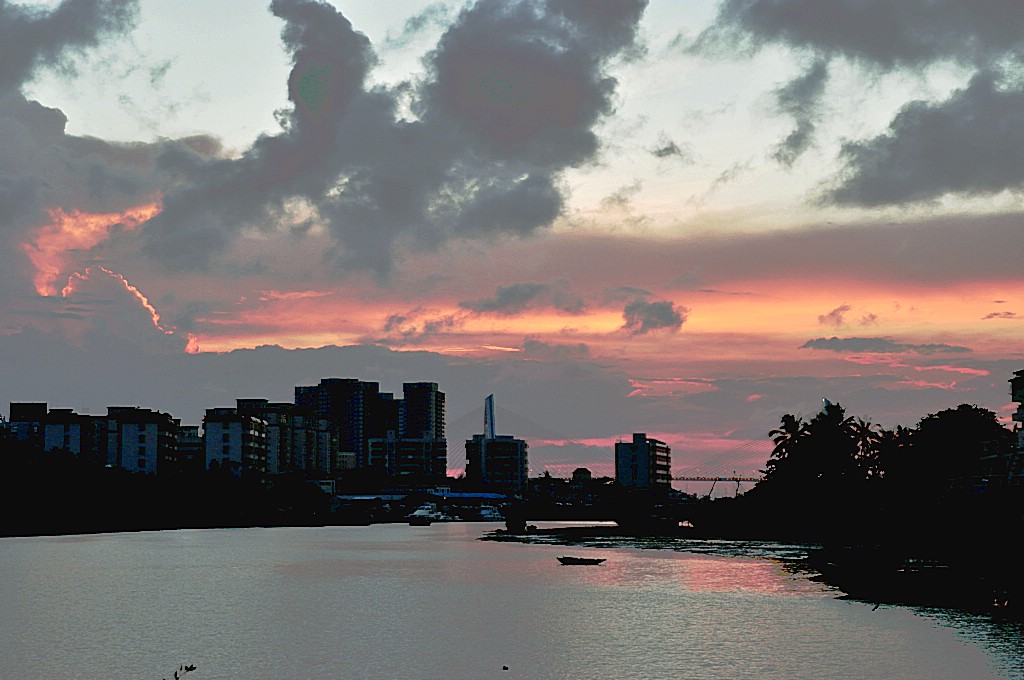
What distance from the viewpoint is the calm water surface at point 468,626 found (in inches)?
2234

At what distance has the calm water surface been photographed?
186 feet

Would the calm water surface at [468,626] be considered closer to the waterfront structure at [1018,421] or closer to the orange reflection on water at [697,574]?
the orange reflection on water at [697,574]

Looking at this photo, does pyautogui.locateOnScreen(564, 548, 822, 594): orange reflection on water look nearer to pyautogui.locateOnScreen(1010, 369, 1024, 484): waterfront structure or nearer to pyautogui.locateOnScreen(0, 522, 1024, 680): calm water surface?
pyautogui.locateOnScreen(0, 522, 1024, 680): calm water surface

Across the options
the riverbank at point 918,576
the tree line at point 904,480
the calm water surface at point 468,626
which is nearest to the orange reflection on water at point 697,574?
the calm water surface at point 468,626

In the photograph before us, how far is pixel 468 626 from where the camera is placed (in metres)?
73.8

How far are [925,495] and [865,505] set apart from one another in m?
20.3

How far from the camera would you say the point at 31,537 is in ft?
642

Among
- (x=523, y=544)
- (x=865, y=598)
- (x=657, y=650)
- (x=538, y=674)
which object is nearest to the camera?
(x=538, y=674)

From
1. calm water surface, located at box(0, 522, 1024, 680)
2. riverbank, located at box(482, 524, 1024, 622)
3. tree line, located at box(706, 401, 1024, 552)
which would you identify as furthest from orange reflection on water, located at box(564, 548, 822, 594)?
tree line, located at box(706, 401, 1024, 552)

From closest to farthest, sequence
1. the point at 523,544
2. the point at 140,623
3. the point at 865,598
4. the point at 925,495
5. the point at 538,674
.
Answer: the point at 538,674, the point at 140,623, the point at 865,598, the point at 925,495, the point at 523,544

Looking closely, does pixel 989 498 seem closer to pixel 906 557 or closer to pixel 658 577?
pixel 906 557

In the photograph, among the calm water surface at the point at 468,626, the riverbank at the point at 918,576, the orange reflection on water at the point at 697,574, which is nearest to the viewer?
the calm water surface at the point at 468,626

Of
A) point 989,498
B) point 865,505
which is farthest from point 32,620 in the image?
point 865,505

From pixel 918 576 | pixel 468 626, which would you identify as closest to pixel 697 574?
pixel 918 576
